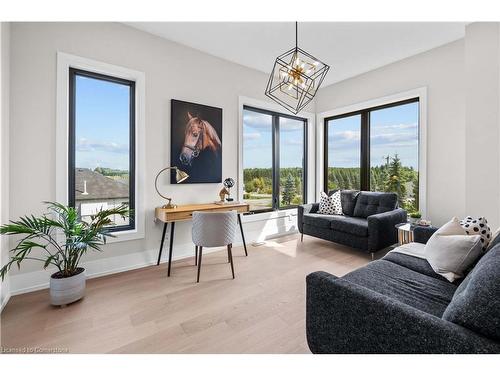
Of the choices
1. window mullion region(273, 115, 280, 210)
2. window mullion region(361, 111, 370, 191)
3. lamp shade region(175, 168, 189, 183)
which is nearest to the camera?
lamp shade region(175, 168, 189, 183)

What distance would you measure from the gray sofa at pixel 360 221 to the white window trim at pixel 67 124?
2.55 m

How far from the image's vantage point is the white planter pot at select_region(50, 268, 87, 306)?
195 cm

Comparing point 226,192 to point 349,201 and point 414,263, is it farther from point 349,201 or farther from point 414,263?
point 414,263

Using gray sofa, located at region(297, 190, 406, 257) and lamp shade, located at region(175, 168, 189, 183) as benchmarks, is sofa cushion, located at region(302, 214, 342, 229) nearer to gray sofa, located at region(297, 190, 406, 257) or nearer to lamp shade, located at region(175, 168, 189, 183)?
gray sofa, located at region(297, 190, 406, 257)

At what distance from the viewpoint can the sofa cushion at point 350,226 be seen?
312 centimetres

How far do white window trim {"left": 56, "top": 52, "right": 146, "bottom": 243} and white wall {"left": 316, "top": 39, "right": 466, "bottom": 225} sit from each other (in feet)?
12.5

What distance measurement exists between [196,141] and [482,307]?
310 centimetres

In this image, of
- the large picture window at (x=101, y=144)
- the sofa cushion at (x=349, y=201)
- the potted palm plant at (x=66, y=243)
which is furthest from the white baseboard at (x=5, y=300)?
the sofa cushion at (x=349, y=201)

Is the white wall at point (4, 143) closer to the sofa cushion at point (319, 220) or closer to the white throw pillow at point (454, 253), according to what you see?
the white throw pillow at point (454, 253)

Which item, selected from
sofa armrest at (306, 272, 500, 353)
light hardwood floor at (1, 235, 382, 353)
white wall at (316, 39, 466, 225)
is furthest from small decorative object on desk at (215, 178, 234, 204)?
white wall at (316, 39, 466, 225)

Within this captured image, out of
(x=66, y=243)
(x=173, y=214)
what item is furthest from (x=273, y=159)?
(x=66, y=243)
